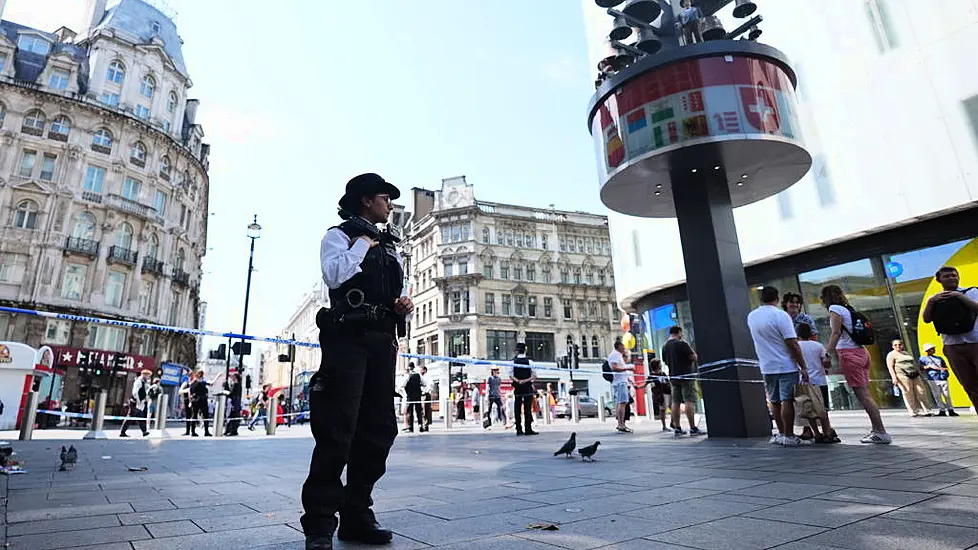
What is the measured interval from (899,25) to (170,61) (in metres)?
44.7

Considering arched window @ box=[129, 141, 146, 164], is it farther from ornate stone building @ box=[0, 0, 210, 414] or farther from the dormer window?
the dormer window

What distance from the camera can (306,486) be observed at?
247cm

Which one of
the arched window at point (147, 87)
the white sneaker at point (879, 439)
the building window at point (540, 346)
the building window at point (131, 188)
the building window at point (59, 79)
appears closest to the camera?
the white sneaker at point (879, 439)

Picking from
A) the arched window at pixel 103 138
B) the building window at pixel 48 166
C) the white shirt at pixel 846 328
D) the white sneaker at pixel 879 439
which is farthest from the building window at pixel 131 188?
the white sneaker at pixel 879 439

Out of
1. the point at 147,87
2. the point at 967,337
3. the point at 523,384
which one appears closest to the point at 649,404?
the point at 523,384

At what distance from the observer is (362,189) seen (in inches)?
124

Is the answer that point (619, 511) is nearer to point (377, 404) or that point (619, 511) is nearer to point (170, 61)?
point (377, 404)

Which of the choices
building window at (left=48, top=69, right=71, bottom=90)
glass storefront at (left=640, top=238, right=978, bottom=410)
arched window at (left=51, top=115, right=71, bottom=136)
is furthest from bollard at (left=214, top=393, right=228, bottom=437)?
building window at (left=48, top=69, right=71, bottom=90)

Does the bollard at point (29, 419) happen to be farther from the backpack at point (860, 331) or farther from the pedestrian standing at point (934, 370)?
the pedestrian standing at point (934, 370)

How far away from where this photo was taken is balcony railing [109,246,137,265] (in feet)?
106

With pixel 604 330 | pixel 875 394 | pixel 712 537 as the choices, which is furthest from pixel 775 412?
pixel 604 330

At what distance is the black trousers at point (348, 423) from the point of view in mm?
2473

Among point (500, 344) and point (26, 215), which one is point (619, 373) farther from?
point (26, 215)

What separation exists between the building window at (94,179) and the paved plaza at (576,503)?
34576 millimetres
